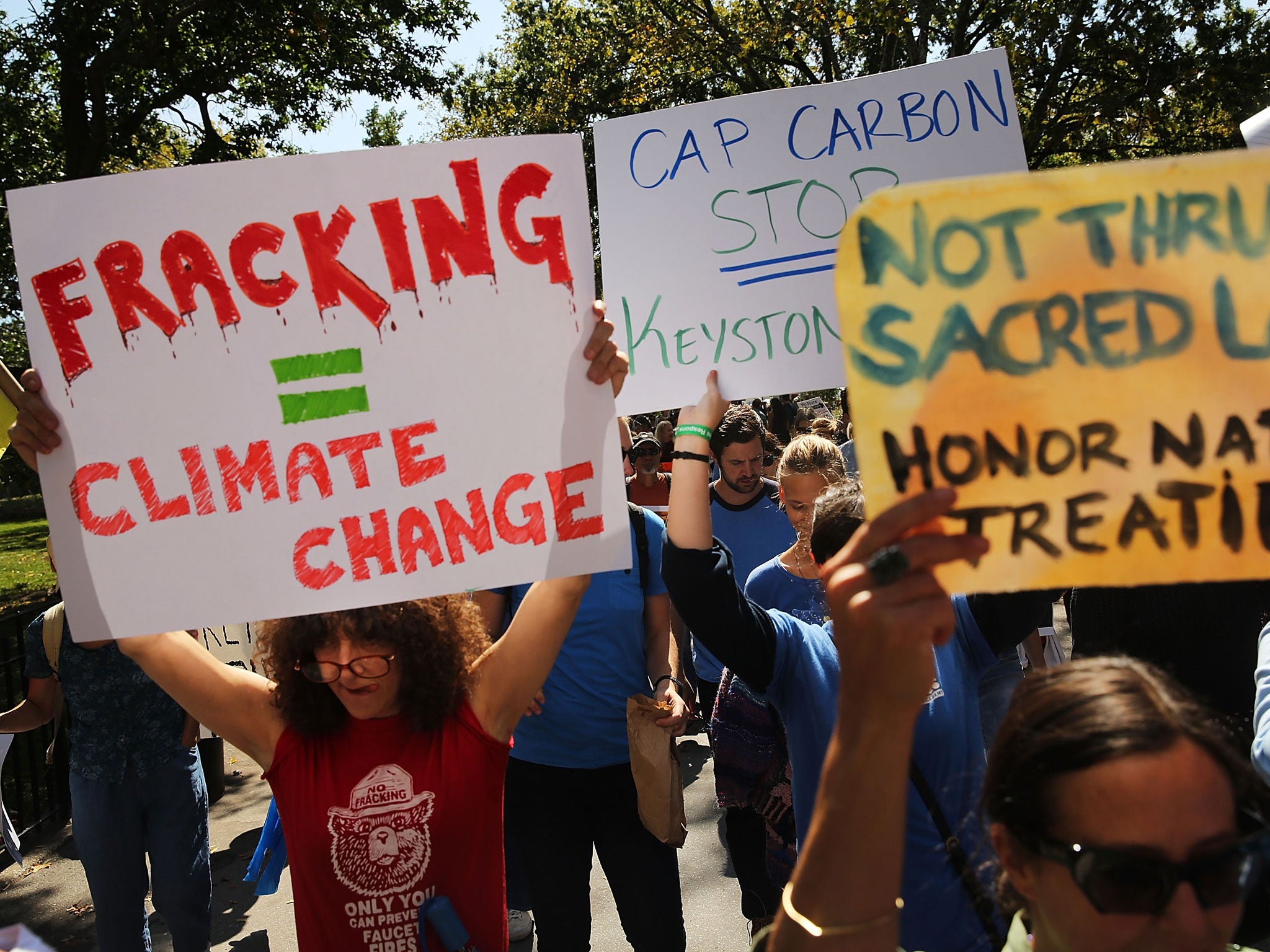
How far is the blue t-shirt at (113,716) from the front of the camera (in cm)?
377

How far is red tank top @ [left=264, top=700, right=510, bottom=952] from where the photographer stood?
2.18 meters

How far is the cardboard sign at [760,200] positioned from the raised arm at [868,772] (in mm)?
1635

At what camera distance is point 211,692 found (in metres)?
2.34

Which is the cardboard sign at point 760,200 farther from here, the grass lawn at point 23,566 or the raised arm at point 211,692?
the grass lawn at point 23,566

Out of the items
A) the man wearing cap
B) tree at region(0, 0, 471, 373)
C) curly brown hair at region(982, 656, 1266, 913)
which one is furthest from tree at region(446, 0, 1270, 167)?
curly brown hair at region(982, 656, 1266, 913)

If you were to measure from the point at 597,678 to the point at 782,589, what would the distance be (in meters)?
0.68

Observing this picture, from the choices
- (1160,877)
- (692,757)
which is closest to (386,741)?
(1160,877)

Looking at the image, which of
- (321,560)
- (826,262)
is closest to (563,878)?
(321,560)

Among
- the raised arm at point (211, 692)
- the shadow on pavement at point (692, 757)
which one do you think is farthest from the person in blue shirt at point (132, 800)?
the shadow on pavement at point (692, 757)

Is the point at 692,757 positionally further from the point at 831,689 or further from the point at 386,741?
the point at 386,741

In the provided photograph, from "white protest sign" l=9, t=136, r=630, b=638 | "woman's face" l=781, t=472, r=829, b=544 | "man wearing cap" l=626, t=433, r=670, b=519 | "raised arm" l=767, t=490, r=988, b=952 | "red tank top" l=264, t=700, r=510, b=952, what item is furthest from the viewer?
"man wearing cap" l=626, t=433, r=670, b=519

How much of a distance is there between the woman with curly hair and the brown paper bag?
99 cm

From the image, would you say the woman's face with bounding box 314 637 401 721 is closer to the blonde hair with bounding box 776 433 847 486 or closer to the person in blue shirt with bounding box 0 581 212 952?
the person in blue shirt with bounding box 0 581 212 952

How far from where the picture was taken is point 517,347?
2.07 meters
